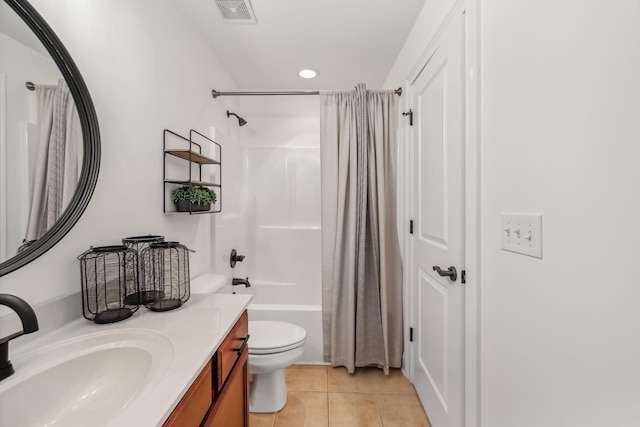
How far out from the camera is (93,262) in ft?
3.06

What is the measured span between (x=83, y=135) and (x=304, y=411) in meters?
1.78

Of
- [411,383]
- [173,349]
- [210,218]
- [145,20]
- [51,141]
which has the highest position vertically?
[145,20]

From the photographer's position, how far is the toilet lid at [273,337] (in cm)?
157

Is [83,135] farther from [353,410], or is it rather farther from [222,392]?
[353,410]

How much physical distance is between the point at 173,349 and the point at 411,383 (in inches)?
68.9

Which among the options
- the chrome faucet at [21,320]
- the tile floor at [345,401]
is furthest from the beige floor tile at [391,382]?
the chrome faucet at [21,320]

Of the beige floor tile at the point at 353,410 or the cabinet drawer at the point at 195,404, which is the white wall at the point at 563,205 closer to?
the beige floor tile at the point at 353,410

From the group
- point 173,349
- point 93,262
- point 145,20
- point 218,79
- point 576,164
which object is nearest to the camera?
point 576,164

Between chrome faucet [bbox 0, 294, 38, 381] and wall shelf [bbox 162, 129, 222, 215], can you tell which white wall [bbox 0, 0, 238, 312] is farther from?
chrome faucet [bbox 0, 294, 38, 381]

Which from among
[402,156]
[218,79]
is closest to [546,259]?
[402,156]

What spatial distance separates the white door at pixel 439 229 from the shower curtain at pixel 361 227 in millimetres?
220

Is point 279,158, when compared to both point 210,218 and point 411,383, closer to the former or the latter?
point 210,218

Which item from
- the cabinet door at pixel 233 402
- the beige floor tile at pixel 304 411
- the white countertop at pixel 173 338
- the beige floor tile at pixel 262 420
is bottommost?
the beige floor tile at pixel 262 420

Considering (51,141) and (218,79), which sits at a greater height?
(218,79)
